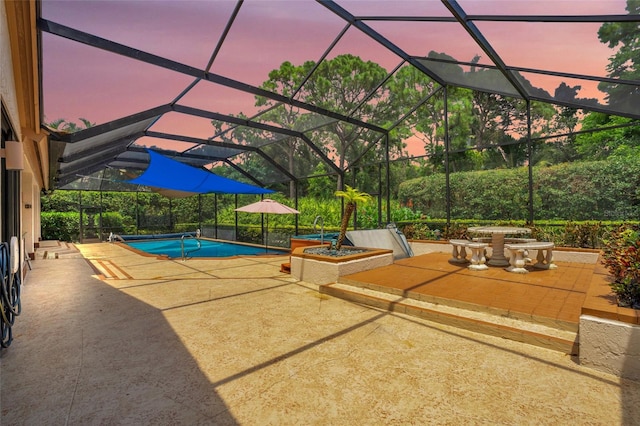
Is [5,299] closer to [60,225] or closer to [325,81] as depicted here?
[325,81]

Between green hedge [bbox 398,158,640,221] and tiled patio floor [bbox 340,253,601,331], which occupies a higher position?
green hedge [bbox 398,158,640,221]

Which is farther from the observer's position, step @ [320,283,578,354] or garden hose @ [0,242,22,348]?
step @ [320,283,578,354]

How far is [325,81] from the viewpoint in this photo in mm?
14266

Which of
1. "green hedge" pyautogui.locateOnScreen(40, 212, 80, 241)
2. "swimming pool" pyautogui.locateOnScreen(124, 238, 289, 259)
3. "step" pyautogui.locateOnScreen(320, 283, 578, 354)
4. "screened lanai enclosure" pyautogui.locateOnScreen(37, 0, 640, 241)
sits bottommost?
"swimming pool" pyautogui.locateOnScreen(124, 238, 289, 259)

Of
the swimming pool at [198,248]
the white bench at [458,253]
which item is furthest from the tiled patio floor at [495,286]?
the swimming pool at [198,248]

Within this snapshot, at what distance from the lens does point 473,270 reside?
19.8 ft

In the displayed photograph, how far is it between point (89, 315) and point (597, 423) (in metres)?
5.02

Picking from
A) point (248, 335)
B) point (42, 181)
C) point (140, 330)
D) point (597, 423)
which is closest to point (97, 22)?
point (140, 330)

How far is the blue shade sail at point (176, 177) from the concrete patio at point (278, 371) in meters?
5.60

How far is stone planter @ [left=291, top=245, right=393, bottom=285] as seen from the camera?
5.61 metres

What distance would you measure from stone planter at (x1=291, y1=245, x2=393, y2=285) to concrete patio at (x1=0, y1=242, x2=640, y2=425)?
3.44 ft

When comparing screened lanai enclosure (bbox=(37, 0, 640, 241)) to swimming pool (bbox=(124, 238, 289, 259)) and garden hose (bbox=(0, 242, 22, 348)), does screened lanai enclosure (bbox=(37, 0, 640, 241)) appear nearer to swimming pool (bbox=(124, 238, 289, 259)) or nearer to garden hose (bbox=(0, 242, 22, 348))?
swimming pool (bbox=(124, 238, 289, 259))

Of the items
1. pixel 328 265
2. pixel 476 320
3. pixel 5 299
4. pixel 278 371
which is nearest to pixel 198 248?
pixel 328 265

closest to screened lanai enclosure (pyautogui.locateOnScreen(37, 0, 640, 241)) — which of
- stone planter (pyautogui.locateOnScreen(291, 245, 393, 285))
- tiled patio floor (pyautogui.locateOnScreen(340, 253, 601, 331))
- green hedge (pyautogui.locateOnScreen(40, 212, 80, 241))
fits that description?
green hedge (pyautogui.locateOnScreen(40, 212, 80, 241))
